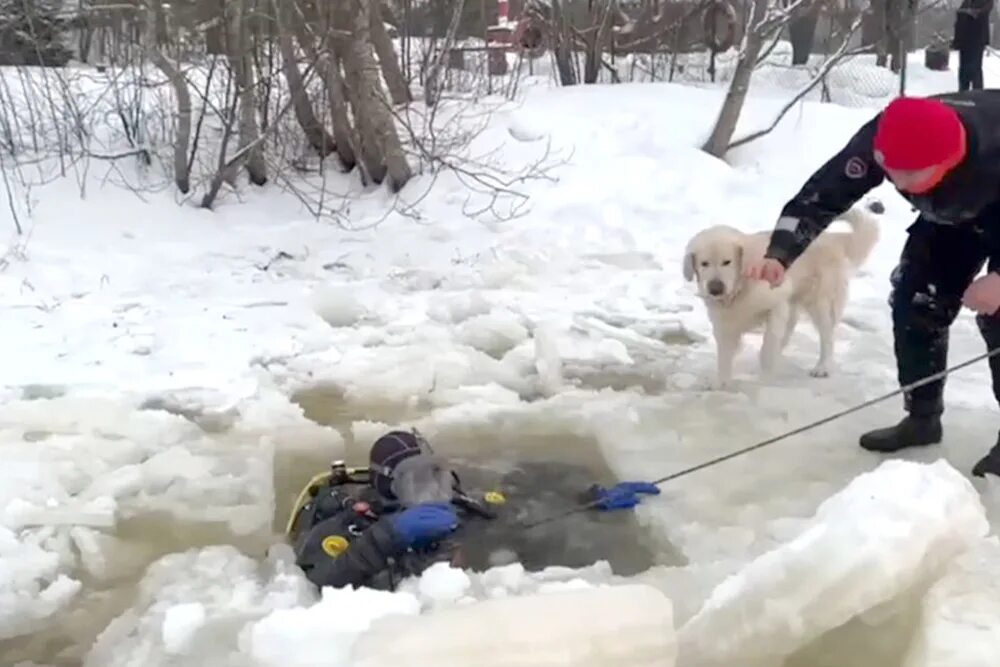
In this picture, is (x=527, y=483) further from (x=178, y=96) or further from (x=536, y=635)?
(x=178, y=96)

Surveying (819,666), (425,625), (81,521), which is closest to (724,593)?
(819,666)

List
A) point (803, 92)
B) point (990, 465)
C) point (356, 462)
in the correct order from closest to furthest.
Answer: point (990, 465), point (356, 462), point (803, 92)

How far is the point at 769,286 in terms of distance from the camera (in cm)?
458

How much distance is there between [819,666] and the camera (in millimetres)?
2531

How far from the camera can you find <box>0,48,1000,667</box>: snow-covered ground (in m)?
2.61

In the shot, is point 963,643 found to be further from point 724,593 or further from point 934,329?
point 934,329

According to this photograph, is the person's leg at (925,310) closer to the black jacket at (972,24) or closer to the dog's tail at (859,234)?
the dog's tail at (859,234)

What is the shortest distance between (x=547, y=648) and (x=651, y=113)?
7928 millimetres

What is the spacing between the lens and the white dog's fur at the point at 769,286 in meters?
4.55

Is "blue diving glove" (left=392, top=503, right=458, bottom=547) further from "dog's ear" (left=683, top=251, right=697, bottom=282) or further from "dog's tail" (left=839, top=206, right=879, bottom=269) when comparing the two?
"dog's tail" (left=839, top=206, right=879, bottom=269)

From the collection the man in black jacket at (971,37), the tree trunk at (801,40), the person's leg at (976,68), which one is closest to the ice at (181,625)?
the man in black jacket at (971,37)

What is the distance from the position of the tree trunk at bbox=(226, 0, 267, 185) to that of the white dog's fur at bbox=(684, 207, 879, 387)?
405 cm

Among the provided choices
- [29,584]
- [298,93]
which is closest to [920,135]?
[29,584]

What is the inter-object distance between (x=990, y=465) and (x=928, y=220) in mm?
844
